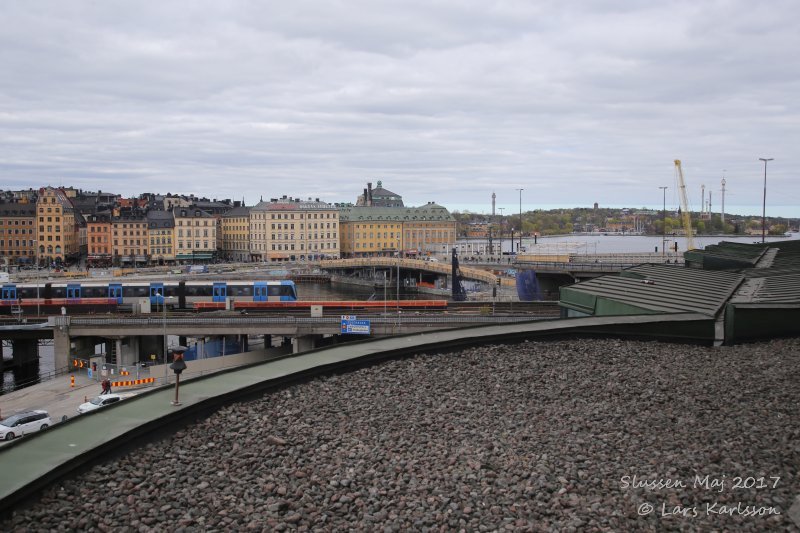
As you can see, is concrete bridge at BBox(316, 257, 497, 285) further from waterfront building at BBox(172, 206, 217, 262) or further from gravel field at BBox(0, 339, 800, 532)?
gravel field at BBox(0, 339, 800, 532)

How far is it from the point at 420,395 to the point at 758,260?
1113 inches

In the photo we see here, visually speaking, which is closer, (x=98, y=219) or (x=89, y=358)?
(x=89, y=358)

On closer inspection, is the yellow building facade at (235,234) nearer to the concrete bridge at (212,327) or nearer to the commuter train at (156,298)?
the commuter train at (156,298)

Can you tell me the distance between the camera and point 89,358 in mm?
40938

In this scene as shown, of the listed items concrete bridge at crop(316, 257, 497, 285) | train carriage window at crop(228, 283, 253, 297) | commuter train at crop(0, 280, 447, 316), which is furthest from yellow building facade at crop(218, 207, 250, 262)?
train carriage window at crop(228, 283, 253, 297)

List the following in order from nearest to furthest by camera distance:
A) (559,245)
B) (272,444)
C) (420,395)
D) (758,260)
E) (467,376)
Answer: (272,444) → (420,395) → (467,376) → (758,260) → (559,245)

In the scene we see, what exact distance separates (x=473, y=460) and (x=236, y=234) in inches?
4562

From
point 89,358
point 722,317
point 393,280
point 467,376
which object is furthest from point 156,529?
point 393,280

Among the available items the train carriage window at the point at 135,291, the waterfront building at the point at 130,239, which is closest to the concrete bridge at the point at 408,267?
the train carriage window at the point at 135,291

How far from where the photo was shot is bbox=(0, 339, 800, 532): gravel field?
24.0ft

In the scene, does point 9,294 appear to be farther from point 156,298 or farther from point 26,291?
point 156,298

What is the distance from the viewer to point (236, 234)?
121 meters

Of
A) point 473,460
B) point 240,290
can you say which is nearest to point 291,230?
point 240,290

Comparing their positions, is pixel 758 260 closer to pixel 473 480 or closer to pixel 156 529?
pixel 473 480
